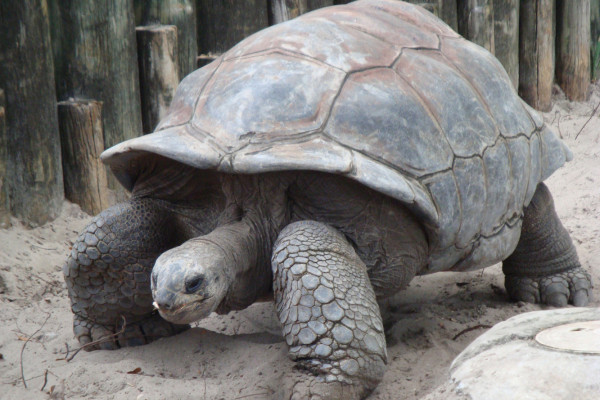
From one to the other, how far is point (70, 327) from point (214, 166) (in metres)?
1.34

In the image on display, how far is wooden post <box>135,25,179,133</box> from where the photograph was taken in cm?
470

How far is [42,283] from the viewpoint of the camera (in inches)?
156

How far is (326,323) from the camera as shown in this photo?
2.52 meters

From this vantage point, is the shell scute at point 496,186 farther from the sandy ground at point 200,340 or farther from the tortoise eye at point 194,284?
the tortoise eye at point 194,284

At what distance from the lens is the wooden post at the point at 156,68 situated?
4.70 meters

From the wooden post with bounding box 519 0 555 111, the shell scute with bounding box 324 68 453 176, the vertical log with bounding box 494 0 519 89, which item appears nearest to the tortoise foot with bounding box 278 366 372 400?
the shell scute with bounding box 324 68 453 176

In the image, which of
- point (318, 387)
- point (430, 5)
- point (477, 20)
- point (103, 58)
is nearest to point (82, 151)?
point (103, 58)

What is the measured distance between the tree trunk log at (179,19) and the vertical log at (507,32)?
293 centimetres

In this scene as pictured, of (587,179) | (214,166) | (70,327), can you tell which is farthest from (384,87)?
(587,179)

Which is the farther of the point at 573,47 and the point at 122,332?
the point at 573,47

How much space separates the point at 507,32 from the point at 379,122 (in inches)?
168

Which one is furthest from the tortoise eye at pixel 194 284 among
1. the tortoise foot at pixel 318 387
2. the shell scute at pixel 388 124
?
the shell scute at pixel 388 124

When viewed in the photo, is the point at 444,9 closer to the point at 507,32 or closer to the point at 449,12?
the point at 449,12

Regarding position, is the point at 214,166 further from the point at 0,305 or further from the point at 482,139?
the point at 0,305
